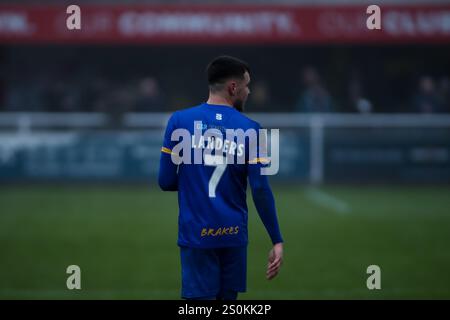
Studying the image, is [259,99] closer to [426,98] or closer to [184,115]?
[426,98]

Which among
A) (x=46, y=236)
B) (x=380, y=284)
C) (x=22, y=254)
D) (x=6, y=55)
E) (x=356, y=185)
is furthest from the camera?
(x=6, y=55)

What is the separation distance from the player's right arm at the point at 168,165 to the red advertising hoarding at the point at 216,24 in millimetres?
16231

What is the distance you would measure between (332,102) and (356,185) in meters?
2.70

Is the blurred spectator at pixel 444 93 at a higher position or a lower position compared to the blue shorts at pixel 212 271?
higher

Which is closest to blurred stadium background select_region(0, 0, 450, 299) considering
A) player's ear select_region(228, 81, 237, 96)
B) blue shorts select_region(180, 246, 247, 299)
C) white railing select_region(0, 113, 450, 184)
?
white railing select_region(0, 113, 450, 184)

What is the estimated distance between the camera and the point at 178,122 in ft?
18.8

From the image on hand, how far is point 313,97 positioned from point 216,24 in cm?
316

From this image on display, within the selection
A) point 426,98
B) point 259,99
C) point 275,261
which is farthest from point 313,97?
point 275,261

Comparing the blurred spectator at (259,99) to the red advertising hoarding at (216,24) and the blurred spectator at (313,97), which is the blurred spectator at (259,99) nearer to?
the blurred spectator at (313,97)

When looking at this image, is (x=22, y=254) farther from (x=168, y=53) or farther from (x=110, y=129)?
(x=168, y=53)

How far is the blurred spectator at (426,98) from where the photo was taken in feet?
67.0

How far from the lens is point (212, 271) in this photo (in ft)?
19.0

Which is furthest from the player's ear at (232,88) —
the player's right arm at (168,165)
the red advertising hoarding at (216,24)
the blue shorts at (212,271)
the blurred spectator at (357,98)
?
the red advertising hoarding at (216,24)

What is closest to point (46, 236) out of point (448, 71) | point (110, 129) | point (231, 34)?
point (110, 129)
